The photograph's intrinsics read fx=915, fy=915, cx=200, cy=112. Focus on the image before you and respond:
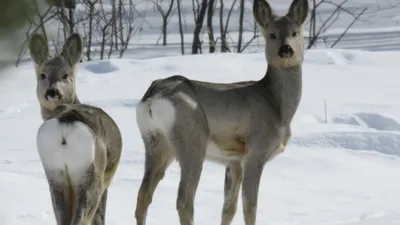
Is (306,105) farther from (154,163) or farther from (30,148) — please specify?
(154,163)

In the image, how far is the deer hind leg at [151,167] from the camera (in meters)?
5.84

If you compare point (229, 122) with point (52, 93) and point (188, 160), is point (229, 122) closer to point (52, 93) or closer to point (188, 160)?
point (188, 160)

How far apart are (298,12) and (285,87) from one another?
550mm

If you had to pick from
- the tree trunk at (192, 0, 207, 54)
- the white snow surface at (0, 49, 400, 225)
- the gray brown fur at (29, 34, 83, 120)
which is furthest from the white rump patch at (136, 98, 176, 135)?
the tree trunk at (192, 0, 207, 54)

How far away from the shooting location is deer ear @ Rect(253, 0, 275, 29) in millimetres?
6602

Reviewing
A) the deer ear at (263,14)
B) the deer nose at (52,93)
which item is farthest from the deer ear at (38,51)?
the deer ear at (263,14)

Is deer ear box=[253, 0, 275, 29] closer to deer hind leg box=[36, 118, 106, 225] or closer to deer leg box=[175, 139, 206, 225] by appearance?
deer leg box=[175, 139, 206, 225]

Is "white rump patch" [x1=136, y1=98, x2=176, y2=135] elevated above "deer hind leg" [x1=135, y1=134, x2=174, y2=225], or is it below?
above

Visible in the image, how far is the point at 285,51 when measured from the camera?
6410 millimetres

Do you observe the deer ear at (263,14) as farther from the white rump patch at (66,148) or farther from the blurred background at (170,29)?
the white rump patch at (66,148)

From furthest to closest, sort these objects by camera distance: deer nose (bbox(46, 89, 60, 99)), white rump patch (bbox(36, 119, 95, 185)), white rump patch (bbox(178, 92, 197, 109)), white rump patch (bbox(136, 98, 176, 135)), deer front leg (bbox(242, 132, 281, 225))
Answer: deer front leg (bbox(242, 132, 281, 225))
white rump patch (bbox(178, 92, 197, 109))
white rump patch (bbox(136, 98, 176, 135))
deer nose (bbox(46, 89, 60, 99))
white rump patch (bbox(36, 119, 95, 185))

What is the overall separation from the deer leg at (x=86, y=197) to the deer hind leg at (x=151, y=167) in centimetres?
109

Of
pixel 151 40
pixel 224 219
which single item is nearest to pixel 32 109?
pixel 224 219

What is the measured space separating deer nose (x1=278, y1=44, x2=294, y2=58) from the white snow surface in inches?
49.6
